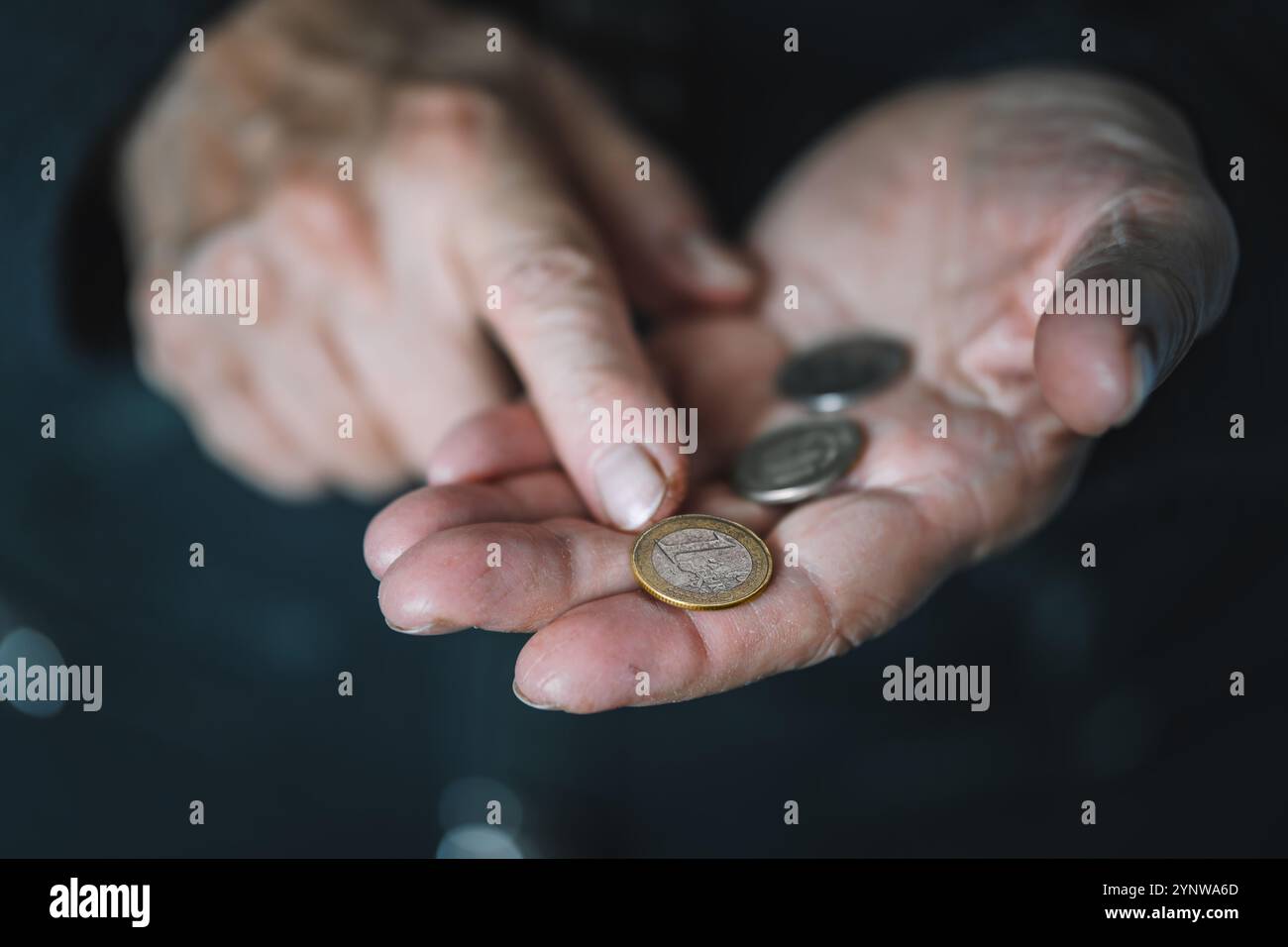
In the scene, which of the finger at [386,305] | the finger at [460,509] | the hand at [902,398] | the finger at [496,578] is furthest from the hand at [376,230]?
the finger at [496,578]

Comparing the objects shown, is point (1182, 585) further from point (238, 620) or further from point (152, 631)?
point (152, 631)

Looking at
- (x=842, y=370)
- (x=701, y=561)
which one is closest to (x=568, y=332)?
(x=701, y=561)

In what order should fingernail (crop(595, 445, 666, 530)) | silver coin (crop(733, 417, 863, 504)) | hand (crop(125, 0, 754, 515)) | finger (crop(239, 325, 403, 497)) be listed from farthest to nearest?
1. finger (crop(239, 325, 403, 497))
2. hand (crop(125, 0, 754, 515))
3. silver coin (crop(733, 417, 863, 504))
4. fingernail (crop(595, 445, 666, 530))

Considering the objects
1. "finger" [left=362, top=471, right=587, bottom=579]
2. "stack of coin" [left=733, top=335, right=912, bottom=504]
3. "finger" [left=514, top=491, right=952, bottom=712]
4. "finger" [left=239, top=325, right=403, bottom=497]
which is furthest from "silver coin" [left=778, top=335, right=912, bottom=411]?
"finger" [left=239, top=325, right=403, bottom=497]

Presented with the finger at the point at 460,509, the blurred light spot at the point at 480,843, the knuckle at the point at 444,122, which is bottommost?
the blurred light spot at the point at 480,843

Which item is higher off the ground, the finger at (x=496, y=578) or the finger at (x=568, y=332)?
the finger at (x=568, y=332)

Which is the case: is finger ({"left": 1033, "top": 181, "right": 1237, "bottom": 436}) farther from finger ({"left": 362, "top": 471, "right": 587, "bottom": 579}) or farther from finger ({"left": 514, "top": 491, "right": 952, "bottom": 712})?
finger ({"left": 362, "top": 471, "right": 587, "bottom": 579})

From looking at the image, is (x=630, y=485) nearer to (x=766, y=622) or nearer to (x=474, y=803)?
(x=766, y=622)

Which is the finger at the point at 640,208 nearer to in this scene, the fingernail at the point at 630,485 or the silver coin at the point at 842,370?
the silver coin at the point at 842,370
